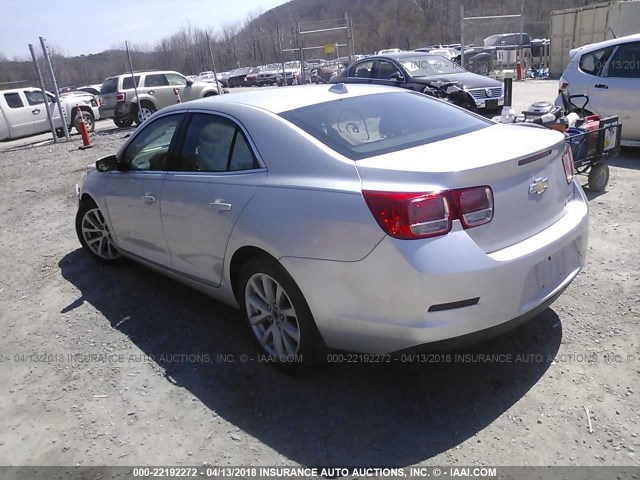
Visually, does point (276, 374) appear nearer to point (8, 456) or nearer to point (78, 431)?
point (78, 431)

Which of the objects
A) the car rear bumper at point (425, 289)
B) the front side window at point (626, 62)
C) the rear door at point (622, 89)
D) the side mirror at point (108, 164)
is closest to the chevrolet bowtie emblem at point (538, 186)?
the car rear bumper at point (425, 289)

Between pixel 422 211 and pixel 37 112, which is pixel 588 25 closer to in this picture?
pixel 37 112

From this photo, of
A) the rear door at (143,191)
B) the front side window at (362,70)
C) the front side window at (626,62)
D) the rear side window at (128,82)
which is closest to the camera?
the rear door at (143,191)

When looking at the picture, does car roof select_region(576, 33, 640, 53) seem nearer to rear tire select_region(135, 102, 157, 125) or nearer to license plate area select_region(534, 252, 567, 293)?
license plate area select_region(534, 252, 567, 293)

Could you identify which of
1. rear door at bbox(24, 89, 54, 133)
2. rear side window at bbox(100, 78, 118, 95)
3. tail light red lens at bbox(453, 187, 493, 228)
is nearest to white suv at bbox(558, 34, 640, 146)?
tail light red lens at bbox(453, 187, 493, 228)

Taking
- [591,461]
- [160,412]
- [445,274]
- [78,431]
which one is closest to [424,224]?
[445,274]

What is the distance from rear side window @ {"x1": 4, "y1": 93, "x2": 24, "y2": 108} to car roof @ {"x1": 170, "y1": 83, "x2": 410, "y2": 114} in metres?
16.1

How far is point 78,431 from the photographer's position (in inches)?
115

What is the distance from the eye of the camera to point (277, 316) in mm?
3094

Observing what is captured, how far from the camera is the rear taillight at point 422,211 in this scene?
95.5 inches

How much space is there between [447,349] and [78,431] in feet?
6.72

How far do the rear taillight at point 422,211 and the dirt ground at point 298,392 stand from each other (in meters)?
1.01

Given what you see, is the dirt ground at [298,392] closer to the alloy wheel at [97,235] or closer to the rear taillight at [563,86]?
the alloy wheel at [97,235]

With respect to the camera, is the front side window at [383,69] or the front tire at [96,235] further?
the front side window at [383,69]
